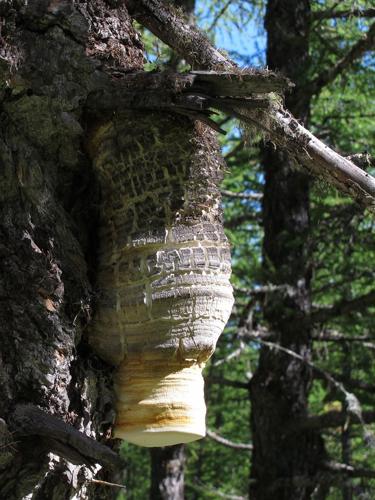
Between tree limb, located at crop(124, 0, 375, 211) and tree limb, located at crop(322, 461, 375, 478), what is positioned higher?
tree limb, located at crop(124, 0, 375, 211)

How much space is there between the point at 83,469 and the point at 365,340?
18.7 ft

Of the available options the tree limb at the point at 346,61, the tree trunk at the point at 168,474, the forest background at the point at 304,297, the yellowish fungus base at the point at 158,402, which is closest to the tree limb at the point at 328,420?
the forest background at the point at 304,297

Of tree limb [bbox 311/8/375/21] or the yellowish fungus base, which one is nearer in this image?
the yellowish fungus base

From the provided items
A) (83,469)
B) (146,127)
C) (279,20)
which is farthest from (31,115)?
(279,20)

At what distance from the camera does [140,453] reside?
45.6 ft

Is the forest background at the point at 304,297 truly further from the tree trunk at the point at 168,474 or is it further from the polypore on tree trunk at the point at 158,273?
the polypore on tree trunk at the point at 158,273

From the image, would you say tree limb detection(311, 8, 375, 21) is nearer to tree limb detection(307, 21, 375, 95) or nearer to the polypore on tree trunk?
tree limb detection(307, 21, 375, 95)

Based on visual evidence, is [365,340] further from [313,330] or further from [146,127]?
[146,127]

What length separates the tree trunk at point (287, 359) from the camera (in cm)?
722

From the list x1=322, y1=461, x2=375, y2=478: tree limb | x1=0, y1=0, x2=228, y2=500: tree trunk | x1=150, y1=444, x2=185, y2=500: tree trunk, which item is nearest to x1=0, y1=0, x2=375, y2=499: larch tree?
x1=0, y1=0, x2=228, y2=500: tree trunk

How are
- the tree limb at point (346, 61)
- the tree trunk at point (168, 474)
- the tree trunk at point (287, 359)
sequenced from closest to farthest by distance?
the tree limb at point (346, 61) → the tree trunk at point (287, 359) → the tree trunk at point (168, 474)

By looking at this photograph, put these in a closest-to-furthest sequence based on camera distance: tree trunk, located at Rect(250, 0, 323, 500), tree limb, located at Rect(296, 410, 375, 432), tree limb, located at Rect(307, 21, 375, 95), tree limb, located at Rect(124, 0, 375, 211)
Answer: tree limb, located at Rect(124, 0, 375, 211) < tree limb, located at Rect(307, 21, 375, 95) < tree limb, located at Rect(296, 410, 375, 432) < tree trunk, located at Rect(250, 0, 323, 500)

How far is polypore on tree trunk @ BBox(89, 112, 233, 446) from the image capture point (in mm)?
1999

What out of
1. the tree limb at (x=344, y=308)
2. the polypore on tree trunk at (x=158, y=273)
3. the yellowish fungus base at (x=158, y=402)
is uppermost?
the tree limb at (x=344, y=308)
